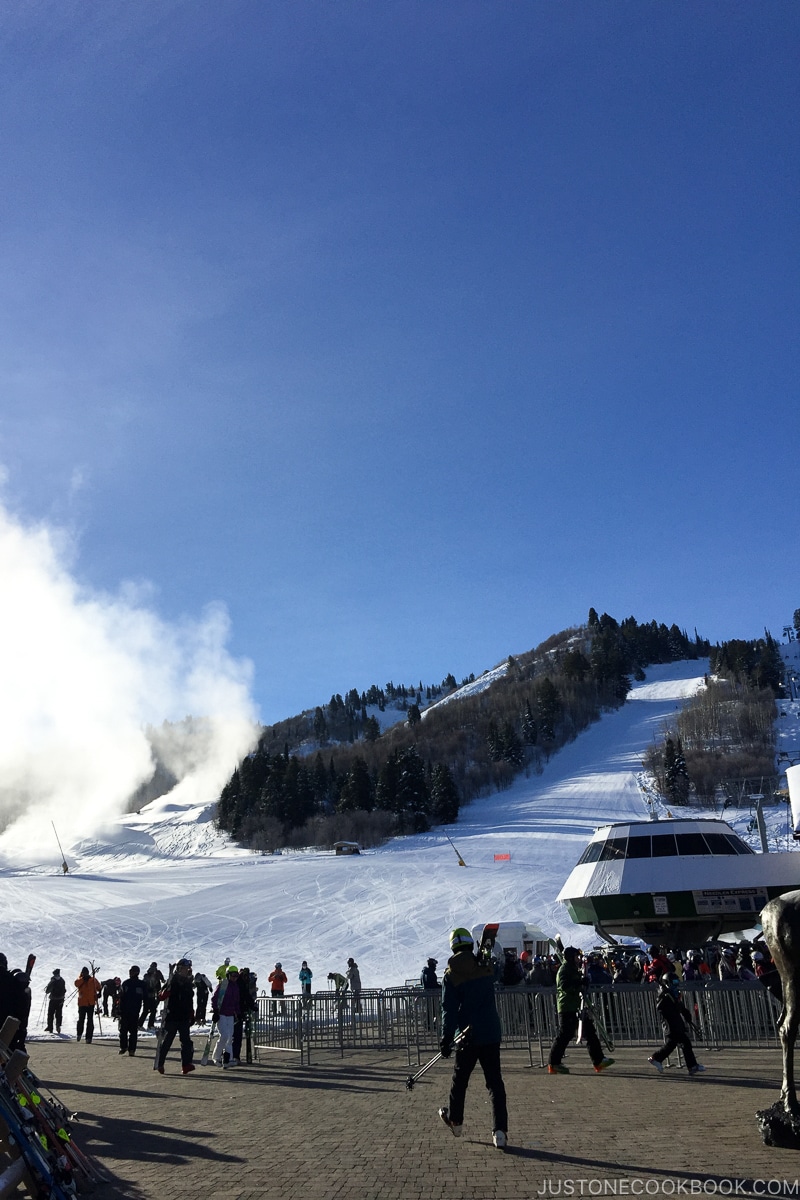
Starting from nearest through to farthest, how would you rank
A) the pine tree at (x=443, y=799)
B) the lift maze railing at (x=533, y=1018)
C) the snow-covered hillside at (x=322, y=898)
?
the lift maze railing at (x=533, y=1018) < the snow-covered hillside at (x=322, y=898) < the pine tree at (x=443, y=799)

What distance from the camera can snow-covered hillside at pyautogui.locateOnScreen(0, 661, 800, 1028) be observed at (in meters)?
33.8

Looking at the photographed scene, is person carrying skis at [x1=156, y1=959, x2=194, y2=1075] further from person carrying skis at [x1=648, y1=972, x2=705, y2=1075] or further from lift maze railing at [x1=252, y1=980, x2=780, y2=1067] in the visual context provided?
person carrying skis at [x1=648, y1=972, x2=705, y2=1075]

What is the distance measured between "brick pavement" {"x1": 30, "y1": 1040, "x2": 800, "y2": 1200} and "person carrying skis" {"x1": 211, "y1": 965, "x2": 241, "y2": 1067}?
998 mm

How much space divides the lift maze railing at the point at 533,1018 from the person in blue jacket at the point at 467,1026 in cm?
710

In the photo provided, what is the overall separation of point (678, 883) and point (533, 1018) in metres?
6.26

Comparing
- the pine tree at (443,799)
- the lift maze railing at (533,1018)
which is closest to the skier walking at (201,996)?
the lift maze railing at (533,1018)

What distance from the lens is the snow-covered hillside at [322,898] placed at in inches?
1330

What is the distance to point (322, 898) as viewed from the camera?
4547 cm

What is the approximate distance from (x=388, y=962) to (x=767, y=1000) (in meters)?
19.4

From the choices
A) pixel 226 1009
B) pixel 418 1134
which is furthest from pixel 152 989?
pixel 418 1134

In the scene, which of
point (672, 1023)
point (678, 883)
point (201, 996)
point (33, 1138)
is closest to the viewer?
point (33, 1138)

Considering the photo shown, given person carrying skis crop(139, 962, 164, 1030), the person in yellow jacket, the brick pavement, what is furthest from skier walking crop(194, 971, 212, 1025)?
the brick pavement

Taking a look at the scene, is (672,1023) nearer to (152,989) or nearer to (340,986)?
(340,986)

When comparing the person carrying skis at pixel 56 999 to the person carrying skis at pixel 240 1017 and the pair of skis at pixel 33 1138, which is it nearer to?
the person carrying skis at pixel 240 1017
